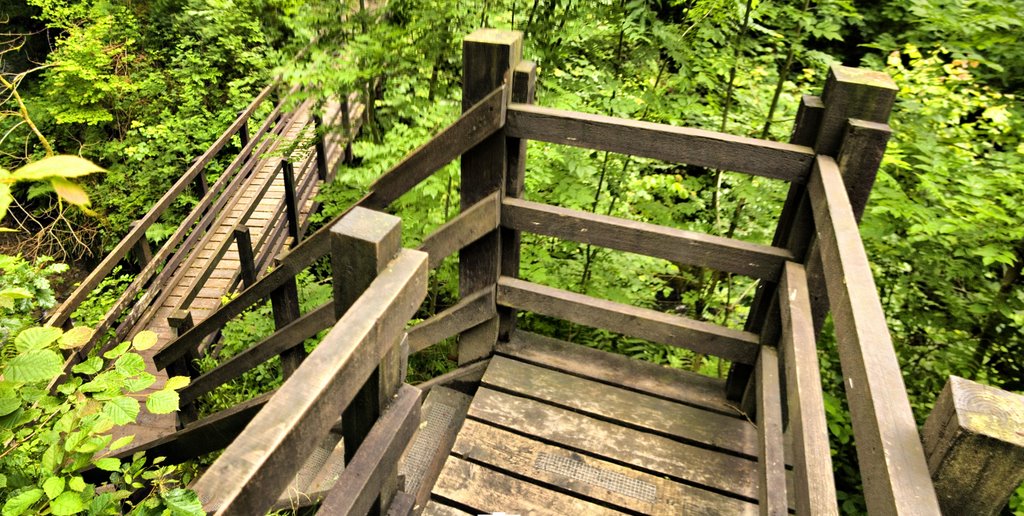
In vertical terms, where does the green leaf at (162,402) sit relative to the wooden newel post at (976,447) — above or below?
below

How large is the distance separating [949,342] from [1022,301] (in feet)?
1.43

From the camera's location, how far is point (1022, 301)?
11.2ft

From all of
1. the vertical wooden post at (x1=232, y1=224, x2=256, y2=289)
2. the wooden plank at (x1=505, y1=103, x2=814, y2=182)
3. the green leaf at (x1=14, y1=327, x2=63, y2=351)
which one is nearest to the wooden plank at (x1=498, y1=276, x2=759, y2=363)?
the wooden plank at (x1=505, y1=103, x2=814, y2=182)

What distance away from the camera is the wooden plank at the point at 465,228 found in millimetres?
2754

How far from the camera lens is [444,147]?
8.66 ft

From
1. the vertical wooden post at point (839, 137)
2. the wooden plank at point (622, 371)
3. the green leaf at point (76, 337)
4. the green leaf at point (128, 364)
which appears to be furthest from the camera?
the wooden plank at point (622, 371)

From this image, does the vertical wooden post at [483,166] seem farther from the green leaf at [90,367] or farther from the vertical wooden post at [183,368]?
the vertical wooden post at [183,368]

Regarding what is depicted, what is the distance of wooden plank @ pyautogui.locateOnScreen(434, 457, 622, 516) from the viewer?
8.20 ft

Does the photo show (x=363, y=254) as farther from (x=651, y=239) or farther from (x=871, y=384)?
(x=651, y=239)

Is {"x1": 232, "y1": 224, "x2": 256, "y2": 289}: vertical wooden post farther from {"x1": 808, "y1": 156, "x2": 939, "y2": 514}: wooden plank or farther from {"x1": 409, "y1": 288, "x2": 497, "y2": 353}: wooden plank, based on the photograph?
{"x1": 808, "y1": 156, "x2": 939, "y2": 514}: wooden plank

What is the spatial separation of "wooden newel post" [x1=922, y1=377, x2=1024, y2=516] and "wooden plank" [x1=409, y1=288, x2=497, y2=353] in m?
2.21

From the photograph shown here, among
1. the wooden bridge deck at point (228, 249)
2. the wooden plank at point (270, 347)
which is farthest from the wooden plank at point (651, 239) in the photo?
the wooden bridge deck at point (228, 249)

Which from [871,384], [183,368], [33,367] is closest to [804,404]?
[871,384]

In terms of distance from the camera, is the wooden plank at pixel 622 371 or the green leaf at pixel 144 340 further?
the wooden plank at pixel 622 371
